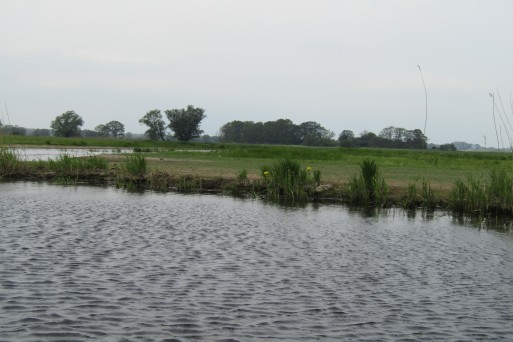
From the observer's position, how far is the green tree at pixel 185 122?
125 metres

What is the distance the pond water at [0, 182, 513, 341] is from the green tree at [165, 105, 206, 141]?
10471cm

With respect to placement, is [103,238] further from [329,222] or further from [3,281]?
[329,222]

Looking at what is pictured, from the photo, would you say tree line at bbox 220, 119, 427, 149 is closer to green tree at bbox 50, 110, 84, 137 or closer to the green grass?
green tree at bbox 50, 110, 84, 137

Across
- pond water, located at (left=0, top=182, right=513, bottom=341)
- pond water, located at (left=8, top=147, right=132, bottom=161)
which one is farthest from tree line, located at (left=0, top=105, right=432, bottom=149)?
pond water, located at (left=0, top=182, right=513, bottom=341)

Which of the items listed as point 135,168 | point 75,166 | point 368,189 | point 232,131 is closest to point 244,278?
point 368,189

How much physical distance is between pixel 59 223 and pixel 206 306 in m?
9.61

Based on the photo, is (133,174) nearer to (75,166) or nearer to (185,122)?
(75,166)

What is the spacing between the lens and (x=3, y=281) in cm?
1116

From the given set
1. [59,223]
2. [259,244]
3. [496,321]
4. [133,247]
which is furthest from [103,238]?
[496,321]

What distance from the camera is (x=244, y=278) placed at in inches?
483

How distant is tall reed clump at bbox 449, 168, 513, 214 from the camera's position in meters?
23.0

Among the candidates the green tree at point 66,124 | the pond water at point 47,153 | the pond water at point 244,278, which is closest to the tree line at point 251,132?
the green tree at point 66,124

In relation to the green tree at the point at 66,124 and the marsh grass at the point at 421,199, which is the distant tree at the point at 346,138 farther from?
the marsh grass at the point at 421,199

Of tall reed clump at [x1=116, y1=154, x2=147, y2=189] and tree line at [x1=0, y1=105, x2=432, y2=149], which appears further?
tree line at [x1=0, y1=105, x2=432, y2=149]
